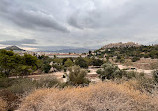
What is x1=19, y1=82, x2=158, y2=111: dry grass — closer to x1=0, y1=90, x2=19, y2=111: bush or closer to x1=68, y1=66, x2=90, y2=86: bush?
x1=0, y1=90, x2=19, y2=111: bush

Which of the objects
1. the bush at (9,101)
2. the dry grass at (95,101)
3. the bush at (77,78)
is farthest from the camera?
the bush at (77,78)

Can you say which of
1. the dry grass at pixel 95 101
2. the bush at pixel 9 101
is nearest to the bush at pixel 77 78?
the bush at pixel 9 101

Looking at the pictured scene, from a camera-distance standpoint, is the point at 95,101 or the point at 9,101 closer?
the point at 95,101

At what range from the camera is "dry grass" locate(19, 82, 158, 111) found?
4.25 meters

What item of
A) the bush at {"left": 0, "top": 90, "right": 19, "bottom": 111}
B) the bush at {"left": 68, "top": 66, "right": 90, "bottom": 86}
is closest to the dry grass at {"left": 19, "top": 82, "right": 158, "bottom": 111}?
the bush at {"left": 0, "top": 90, "right": 19, "bottom": 111}

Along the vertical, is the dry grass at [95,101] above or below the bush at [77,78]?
above

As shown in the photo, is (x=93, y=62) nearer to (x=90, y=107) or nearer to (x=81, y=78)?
(x=81, y=78)

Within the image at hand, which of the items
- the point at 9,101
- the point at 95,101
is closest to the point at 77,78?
the point at 9,101

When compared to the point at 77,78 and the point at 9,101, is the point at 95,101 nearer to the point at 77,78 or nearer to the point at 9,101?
the point at 9,101

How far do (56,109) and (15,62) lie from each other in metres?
22.3

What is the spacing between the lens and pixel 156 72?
938 cm

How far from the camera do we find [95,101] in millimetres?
4566

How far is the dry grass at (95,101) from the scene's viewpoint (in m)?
4.25

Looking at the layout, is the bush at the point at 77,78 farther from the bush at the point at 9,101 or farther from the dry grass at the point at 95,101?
the dry grass at the point at 95,101
